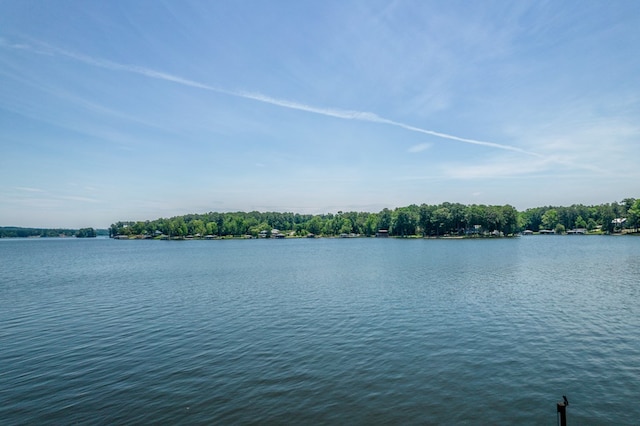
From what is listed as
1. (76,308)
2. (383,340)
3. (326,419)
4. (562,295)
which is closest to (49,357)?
(76,308)

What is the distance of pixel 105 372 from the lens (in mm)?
17234

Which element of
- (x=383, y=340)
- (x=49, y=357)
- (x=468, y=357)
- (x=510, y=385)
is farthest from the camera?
(x=383, y=340)

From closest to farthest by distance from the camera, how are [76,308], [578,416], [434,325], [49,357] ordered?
[578,416] → [49,357] → [434,325] → [76,308]

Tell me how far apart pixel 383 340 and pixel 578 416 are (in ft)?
33.8

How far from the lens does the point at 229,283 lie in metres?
45.8

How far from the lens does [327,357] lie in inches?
731

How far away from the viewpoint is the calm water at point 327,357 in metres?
13.2

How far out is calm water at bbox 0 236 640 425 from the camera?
1321cm

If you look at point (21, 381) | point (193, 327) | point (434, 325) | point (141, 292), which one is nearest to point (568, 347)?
point (434, 325)

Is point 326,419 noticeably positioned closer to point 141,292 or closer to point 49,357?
point 49,357

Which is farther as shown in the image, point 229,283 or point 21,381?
point 229,283

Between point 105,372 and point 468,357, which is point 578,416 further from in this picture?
point 105,372

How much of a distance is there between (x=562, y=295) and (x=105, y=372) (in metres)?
37.8

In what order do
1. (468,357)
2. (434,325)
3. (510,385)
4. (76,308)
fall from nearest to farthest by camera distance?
(510,385) < (468,357) < (434,325) < (76,308)
